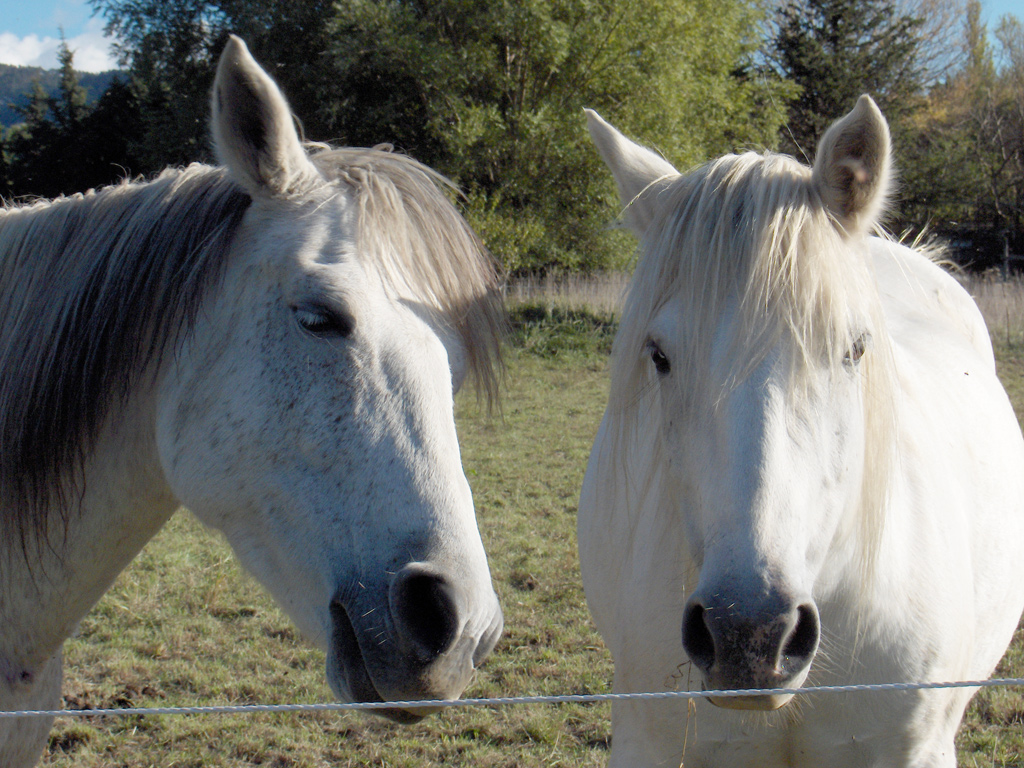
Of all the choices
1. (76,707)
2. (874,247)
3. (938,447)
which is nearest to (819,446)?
(938,447)

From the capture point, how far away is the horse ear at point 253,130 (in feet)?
4.23

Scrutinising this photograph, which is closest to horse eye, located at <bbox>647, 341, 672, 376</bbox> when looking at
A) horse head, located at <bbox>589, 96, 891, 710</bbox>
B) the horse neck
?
horse head, located at <bbox>589, 96, 891, 710</bbox>

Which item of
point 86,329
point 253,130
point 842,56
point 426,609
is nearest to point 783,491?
point 426,609

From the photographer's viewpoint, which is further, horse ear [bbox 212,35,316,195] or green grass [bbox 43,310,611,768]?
green grass [bbox 43,310,611,768]

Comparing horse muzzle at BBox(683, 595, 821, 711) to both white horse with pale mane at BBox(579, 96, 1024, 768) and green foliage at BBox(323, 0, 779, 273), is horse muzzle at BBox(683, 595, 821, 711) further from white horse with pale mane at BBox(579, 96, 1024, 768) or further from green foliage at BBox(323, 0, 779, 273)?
green foliage at BBox(323, 0, 779, 273)

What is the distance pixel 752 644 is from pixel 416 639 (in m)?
0.59

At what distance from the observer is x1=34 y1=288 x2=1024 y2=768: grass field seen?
2.72m

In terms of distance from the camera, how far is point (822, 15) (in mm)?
20750

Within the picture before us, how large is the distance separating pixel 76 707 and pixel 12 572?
180cm

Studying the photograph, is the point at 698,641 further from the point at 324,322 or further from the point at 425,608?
the point at 324,322

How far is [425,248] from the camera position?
1508 mm

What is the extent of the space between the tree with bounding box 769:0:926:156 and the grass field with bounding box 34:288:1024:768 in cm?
1944

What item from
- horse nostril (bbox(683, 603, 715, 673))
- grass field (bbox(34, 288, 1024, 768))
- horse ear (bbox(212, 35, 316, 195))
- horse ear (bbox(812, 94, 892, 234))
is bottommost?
grass field (bbox(34, 288, 1024, 768))

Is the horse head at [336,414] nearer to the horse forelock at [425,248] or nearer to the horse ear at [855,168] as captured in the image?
the horse forelock at [425,248]
